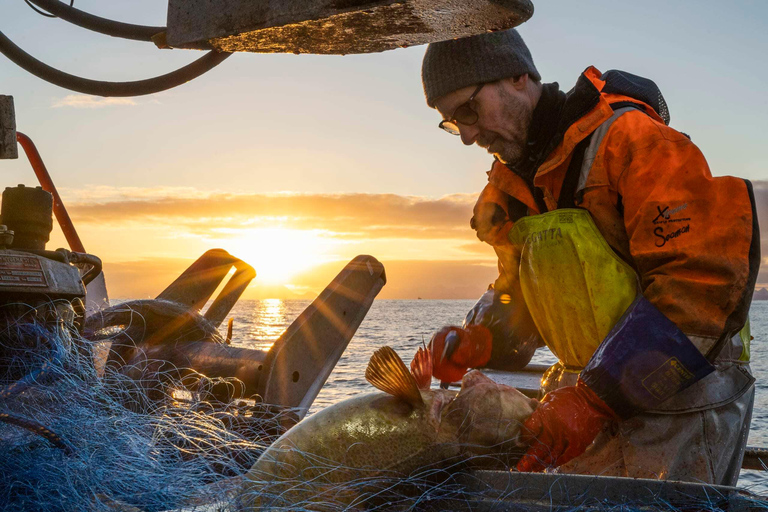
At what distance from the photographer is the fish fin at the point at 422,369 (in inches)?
101

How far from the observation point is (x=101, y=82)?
11.7 ft

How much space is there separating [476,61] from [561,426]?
1698mm

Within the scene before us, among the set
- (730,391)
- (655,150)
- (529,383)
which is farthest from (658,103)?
(529,383)

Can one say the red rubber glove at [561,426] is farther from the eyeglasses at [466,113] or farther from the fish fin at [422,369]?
the eyeglasses at [466,113]

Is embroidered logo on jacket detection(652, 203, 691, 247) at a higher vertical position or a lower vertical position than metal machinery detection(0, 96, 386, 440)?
higher

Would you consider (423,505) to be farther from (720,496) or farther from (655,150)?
(655,150)

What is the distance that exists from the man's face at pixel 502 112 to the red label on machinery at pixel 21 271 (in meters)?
1.97

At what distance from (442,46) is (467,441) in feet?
6.11

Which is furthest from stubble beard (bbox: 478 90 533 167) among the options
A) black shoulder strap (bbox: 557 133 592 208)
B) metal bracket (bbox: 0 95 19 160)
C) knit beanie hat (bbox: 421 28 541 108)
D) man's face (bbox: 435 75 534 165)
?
metal bracket (bbox: 0 95 19 160)

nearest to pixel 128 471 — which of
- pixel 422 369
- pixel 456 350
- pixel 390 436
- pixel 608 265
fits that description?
pixel 390 436

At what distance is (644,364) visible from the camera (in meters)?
2.24

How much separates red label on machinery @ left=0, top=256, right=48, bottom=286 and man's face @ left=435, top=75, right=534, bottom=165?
6.47 ft

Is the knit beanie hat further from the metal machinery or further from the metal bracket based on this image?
the metal bracket

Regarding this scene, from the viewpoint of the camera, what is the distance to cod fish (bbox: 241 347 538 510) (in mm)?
2104
